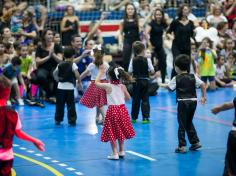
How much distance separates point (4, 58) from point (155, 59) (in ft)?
16.0

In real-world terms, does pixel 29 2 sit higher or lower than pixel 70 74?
higher

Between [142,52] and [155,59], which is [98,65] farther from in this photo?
[155,59]

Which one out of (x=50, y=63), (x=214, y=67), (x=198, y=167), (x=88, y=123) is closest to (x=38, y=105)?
(x=50, y=63)

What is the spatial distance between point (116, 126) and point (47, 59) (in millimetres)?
6229

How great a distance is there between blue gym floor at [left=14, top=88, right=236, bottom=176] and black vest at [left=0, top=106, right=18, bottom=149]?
2335mm

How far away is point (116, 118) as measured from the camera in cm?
1080

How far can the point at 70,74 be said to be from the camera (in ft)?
45.4

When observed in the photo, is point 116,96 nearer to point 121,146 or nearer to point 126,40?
point 121,146

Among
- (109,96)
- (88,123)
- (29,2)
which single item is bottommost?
(88,123)

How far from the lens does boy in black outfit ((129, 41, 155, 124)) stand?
13.8 metres

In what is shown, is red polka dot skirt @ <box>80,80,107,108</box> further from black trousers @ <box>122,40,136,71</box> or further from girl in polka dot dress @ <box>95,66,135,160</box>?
black trousers @ <box>122,40,136,71</box>

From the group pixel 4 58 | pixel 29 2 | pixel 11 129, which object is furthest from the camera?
pixel 29 2

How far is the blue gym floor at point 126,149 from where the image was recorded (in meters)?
10.2

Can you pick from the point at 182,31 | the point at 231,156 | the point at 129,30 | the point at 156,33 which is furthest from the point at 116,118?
the point at 156,33
